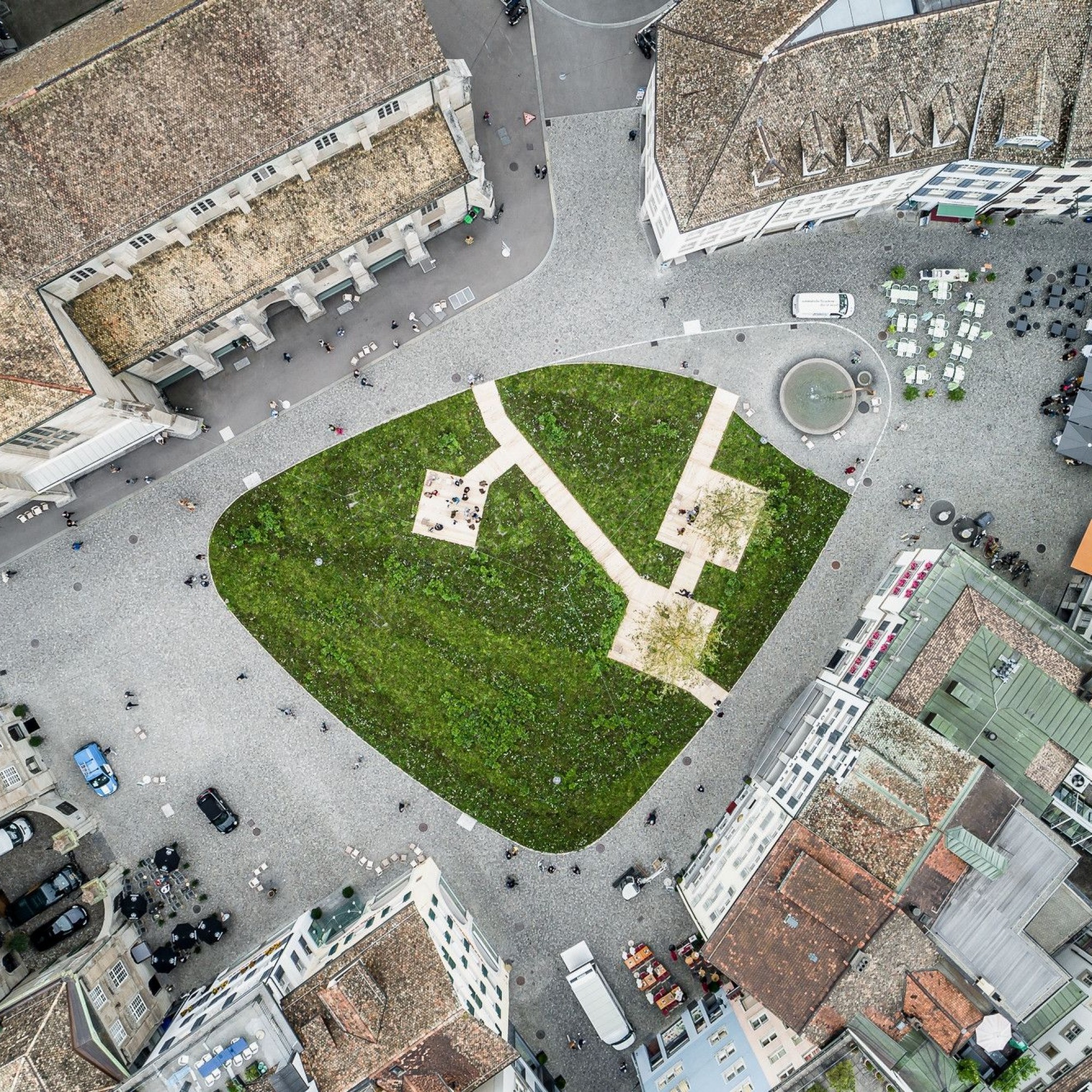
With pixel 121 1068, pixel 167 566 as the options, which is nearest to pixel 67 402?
pixel 167 566

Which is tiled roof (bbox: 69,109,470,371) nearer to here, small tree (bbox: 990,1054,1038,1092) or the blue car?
the blue car

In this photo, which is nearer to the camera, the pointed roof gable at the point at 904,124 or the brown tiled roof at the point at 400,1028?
the brown tiled roof at the point at 400,1028

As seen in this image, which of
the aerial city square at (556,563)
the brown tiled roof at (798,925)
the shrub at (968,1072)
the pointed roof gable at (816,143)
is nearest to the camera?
the shrub at (968,1072)

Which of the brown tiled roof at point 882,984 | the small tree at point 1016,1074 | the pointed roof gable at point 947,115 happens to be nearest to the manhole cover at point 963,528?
the pointed roof gable at point 947,115

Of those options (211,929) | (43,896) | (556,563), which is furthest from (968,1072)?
(43,896)

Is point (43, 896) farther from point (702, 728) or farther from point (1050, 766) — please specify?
point (1050, 766)

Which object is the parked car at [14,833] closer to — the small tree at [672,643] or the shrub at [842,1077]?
the small tree at [672,643]
